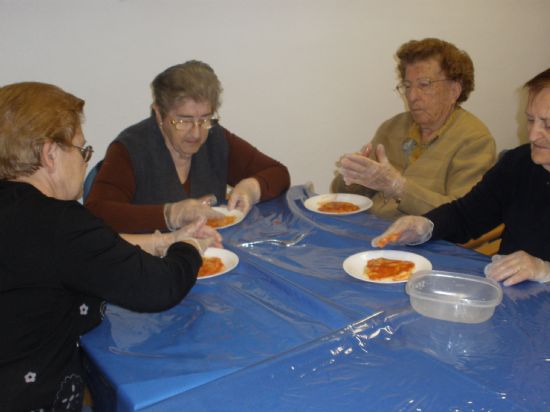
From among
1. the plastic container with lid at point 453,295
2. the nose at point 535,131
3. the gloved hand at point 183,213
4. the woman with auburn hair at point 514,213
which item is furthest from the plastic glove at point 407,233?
the gloved hand at point 183,213

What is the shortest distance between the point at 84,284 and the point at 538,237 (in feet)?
4.66

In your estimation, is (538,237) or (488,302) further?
(538,237)

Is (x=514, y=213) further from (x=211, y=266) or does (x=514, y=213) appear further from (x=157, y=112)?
(x=157, y=112)

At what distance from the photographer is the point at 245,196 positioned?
214 cm

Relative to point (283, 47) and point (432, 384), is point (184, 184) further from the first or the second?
point (432, 384)

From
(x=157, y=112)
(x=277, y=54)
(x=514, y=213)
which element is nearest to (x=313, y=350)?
(x=514, y=213)

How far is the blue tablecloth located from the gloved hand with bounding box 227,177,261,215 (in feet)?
1.85

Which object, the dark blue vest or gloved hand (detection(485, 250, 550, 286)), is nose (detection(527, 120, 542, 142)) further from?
the dark blue vest

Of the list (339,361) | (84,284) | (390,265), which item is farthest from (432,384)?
(84,284)

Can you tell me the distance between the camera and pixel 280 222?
2.01m

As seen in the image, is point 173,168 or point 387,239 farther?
point 173,168

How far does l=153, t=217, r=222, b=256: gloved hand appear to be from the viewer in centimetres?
163

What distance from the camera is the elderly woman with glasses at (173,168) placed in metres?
1.94

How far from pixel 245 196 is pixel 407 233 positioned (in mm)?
702
